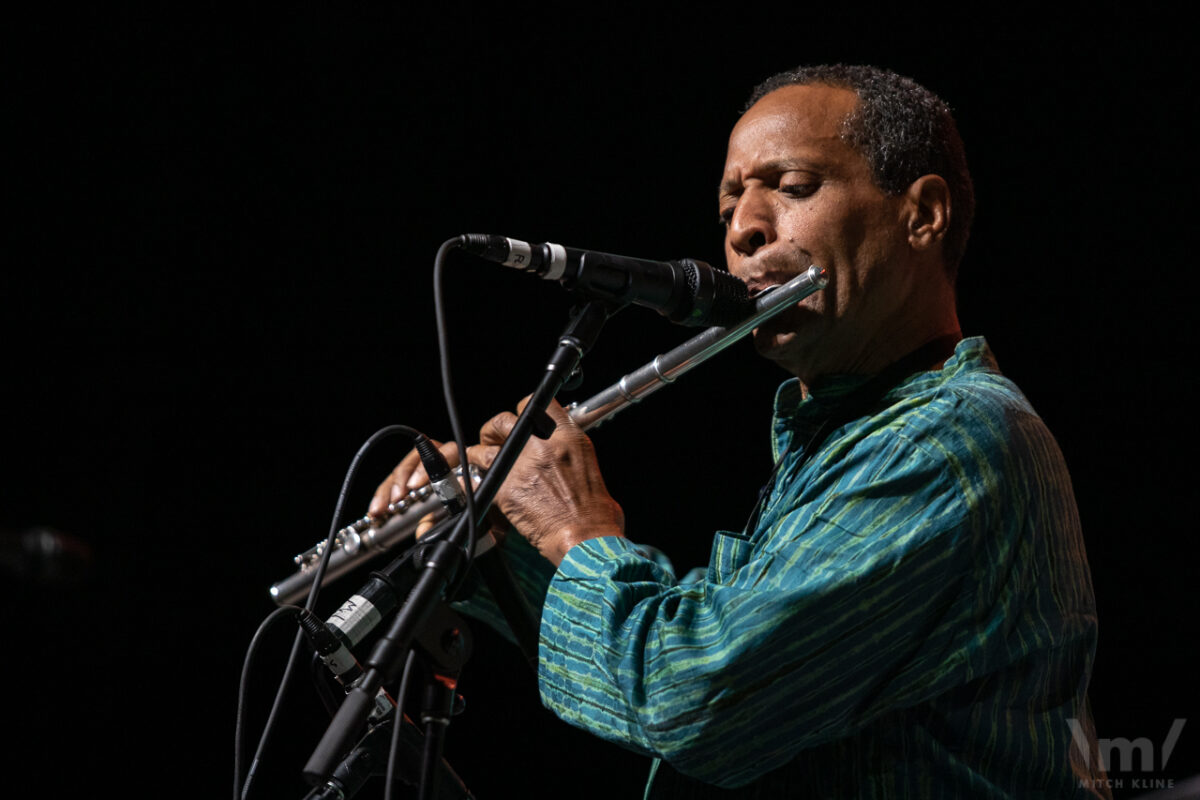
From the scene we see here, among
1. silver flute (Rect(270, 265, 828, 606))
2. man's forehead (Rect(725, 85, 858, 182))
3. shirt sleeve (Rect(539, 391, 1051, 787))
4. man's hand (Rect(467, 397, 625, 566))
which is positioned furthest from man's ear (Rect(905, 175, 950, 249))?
man's hand (Rect(467, 397, 625, 566))

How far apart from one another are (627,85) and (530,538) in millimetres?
2223

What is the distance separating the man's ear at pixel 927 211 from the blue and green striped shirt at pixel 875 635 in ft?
1.44

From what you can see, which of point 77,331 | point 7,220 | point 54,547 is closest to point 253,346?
point 77,331

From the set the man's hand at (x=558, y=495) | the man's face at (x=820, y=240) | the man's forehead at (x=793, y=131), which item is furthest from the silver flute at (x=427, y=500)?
the man's forehead at (x=793, y=131)

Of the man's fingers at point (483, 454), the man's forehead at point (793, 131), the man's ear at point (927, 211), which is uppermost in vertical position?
the man's forehead at point (793, 131)

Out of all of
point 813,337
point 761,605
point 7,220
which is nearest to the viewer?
point 761,605

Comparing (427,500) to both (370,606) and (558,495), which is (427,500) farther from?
(370,606)

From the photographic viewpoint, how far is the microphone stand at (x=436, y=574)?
3.48 feet

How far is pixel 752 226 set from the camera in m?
1.82

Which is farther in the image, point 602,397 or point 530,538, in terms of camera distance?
point 602,397

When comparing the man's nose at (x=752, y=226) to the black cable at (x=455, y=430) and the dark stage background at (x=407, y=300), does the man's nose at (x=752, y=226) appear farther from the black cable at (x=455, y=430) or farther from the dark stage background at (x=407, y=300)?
the dark stage background at (x=407, y=300)

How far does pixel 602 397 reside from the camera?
6.37 feet

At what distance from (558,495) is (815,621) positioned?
1.43 feet

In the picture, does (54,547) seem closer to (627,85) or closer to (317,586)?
(317,586)
